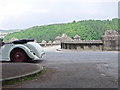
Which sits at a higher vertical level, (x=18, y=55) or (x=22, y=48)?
(x=22, y=48)

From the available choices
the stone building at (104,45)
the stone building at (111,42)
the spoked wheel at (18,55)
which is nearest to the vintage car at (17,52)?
the spoked wheel at (18,55)

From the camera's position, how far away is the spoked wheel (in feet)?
31.5

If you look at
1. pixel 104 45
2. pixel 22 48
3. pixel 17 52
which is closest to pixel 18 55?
pixel 17 52

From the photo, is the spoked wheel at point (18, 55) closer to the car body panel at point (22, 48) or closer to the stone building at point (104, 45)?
the car body panel at point (22, 48)

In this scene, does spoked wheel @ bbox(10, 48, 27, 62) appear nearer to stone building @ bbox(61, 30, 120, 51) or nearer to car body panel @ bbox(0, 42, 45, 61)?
car body panel @ bbox(0, 42, 45, 61)

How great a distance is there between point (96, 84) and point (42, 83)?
1.44 m

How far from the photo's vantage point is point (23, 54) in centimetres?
961

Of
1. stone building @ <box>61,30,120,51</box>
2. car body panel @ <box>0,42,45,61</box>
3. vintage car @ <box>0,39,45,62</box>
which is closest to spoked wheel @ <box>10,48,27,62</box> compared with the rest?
vintage car @ <box>0,39,45,62</box>

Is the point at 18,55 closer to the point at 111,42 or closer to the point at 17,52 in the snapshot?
the point at 17,52

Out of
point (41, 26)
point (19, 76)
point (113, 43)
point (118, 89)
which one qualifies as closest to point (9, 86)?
point (19, 76)

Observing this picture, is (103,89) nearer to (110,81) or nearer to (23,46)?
(110,81)

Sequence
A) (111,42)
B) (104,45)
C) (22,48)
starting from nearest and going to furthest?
(22,48) < (111,42) < (104,45)

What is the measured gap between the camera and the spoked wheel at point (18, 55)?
9.60m

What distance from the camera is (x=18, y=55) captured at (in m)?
9.60
